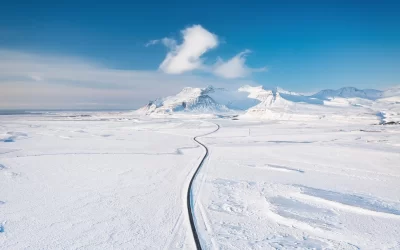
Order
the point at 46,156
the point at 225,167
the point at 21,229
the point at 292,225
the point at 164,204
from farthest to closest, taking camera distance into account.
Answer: the point at 46,156 < the point at 225,167 < the point at 164,204 < the point at 292,225 < the point at 21,229

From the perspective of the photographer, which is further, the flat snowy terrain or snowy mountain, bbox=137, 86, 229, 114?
snowy mountain, bbox=137, 86, 229, 114

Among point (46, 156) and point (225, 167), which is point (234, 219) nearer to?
point (225, 167)

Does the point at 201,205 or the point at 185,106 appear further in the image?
the point at 185,106

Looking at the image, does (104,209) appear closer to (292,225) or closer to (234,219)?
(234,219)

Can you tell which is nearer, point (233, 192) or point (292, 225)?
point (292, 225)

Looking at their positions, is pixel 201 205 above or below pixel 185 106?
below

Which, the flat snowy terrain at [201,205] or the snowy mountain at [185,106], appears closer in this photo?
the flat snowy terrain at [201,205]

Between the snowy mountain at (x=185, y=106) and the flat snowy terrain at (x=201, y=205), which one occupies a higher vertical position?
the snowy mountain at (x=185, y=106)

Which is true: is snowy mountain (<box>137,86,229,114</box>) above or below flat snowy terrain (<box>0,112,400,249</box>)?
above

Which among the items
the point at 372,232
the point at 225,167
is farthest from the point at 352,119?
the point at 372,232

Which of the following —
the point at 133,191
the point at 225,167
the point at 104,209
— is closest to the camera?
the point at 104,209
